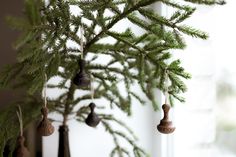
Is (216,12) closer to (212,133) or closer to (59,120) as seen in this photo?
(212,133)

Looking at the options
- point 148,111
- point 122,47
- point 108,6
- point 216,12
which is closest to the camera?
point 108,6

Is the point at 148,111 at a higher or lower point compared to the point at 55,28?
lower

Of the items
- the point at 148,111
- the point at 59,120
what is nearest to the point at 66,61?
the point at 59,120

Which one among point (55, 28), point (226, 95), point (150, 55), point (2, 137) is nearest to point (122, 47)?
point (150, 55)

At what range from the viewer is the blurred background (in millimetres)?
1373

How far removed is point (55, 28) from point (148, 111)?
73 centimetres

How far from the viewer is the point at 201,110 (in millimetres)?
1427

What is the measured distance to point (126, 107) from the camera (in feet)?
3.87

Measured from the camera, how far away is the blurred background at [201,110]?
1.37 meters

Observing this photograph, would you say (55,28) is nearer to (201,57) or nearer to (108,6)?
(108,6)

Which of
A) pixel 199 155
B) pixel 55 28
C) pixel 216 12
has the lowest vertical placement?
pixel 199 155

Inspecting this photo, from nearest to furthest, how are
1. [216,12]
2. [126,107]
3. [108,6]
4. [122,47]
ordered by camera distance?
[108,6]
[122,47]
[126,107]
[216,12]

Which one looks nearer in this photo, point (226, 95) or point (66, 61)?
point (66, 61)

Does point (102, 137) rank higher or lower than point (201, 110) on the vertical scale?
lower
